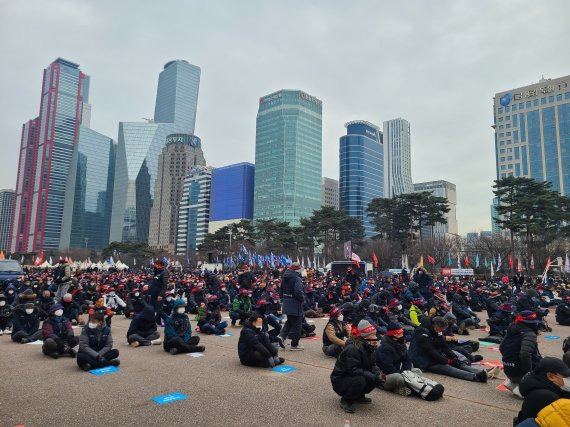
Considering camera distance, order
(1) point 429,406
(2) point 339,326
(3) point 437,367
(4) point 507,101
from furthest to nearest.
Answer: (4) point 507,101 → (2) point 339,326 → (3) point 437,367 → (1) point 429,406

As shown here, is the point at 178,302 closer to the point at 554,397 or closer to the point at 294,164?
the point at 554,397

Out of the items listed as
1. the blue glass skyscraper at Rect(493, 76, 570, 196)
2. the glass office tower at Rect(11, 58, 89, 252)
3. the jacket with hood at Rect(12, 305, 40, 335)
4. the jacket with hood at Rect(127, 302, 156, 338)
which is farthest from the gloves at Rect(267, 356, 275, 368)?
the glass office tower at Rect(11, 58, 89, 252)

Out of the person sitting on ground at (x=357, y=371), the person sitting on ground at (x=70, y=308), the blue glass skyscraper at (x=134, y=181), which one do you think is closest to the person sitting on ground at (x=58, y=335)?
the person sitting on ground at (x=70, y=308)

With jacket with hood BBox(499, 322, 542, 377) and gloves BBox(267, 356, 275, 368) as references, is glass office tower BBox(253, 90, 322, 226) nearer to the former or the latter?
gloves BBox(267, 356, 275, 368)

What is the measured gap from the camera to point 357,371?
4.89 meters

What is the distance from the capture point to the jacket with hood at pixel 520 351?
17.8 feet

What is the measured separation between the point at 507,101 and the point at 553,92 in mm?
10630

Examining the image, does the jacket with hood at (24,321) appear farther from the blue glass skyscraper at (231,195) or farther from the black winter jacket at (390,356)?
the blue glass skyscraper at (231,195)

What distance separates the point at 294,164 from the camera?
420 ft

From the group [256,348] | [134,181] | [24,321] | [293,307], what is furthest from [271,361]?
[134,181]

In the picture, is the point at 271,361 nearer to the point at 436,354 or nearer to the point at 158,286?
the point at 436,354

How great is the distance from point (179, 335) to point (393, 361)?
4683mm

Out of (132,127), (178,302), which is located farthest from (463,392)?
(132,127)

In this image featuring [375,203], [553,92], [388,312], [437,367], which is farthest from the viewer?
[553,92]
